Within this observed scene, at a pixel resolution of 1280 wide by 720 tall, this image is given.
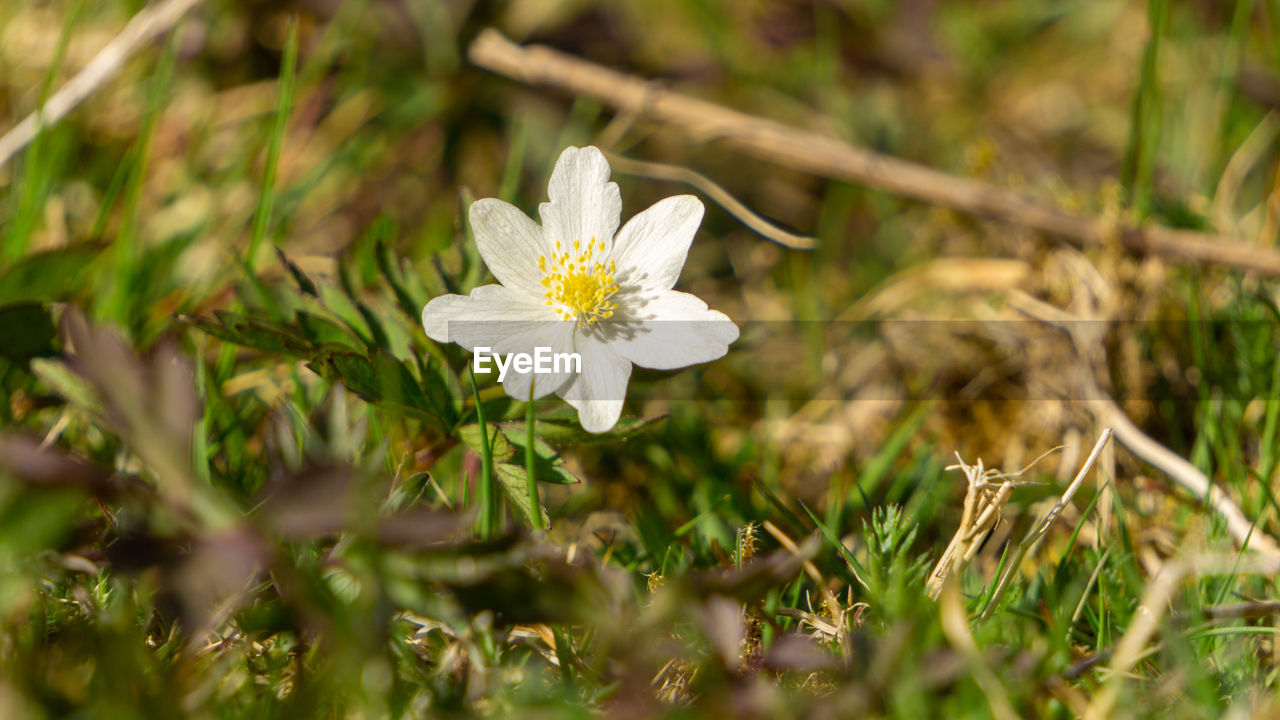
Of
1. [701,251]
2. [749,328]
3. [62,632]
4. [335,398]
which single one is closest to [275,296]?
[335,398]

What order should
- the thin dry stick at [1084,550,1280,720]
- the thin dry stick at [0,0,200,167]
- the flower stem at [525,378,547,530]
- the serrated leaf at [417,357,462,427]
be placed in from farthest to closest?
the thin dry stick at [0,0,200,167] < the serrated leaf at [417,357,462,427] < the flower stem at [525,378,547,530] < the thin dry stick at [1084,550,1280,720]

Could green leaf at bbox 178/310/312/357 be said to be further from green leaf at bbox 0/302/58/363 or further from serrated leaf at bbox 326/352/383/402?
green leaf at bbox 0/302/58/363

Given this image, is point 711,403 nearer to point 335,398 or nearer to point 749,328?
point 749,328

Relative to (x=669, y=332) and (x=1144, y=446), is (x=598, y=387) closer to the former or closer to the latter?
(x=669, y=332)

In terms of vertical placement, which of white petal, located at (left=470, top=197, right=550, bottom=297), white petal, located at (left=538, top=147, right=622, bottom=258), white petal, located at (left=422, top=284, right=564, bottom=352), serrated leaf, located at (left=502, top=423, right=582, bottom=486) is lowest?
serrated leaf, located at (left=502, top=423, right=582, bottom=486)

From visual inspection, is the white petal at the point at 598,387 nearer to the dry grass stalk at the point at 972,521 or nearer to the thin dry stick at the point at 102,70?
the dry grass stalk at the point at 972,521

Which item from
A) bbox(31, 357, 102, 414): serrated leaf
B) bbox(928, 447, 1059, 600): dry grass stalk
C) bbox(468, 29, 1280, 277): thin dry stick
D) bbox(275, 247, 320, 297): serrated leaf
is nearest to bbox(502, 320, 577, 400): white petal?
bbox(275, 247, 320, 297): serrated leaf

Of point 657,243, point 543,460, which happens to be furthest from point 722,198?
point 543,460
